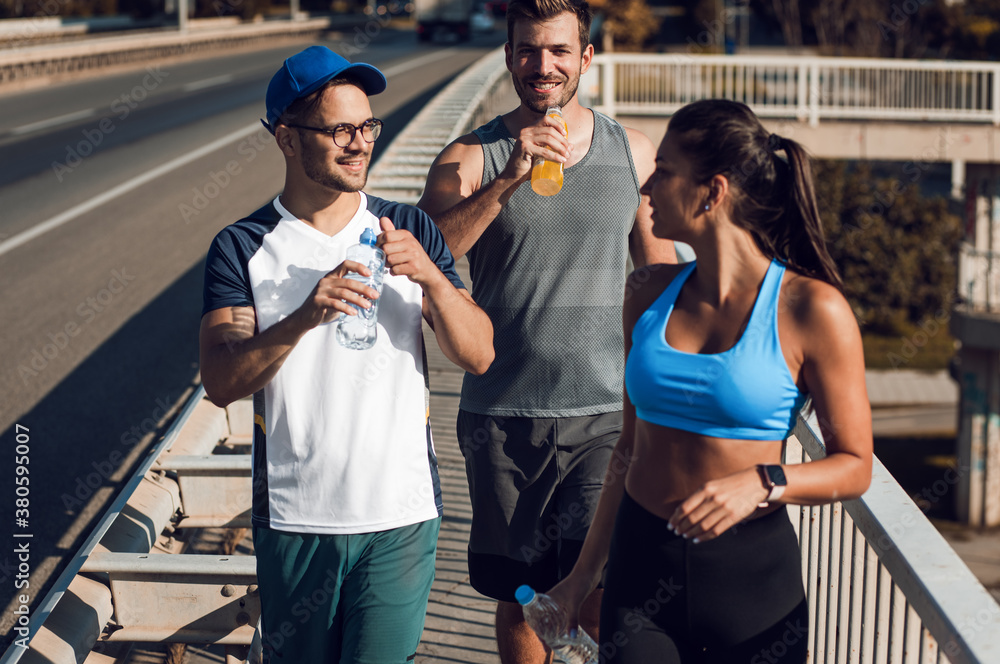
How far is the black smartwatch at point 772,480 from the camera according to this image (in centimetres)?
224

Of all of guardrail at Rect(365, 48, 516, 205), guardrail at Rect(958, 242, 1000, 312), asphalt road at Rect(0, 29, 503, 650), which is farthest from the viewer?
guardrail at Rect(958, 242, 1000, 312)

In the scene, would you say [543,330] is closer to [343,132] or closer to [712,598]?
[343,132]

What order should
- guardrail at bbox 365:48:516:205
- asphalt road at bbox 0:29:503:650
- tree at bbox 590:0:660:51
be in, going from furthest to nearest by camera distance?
tree at bbox 590:0:660:51
guardrail at bbox 365:48:516:205
asphalt road at bbox 0:29:503:650

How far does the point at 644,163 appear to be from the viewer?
357 centimetres

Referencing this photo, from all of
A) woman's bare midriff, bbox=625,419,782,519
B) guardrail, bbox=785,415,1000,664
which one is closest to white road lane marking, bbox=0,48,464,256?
guardrail, bbox=785,415,1000,664

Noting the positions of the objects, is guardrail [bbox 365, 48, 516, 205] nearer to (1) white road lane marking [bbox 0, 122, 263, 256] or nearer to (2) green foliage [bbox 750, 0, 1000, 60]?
(1) white road lane marking [bbox 0, 122, 263, 256]

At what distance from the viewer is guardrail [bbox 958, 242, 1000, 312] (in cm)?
1989

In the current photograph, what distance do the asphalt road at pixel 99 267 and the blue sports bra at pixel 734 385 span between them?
366 centimetres

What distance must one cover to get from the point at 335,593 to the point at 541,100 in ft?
5.49

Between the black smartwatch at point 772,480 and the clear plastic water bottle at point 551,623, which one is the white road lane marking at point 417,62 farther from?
the black smartwatch at point 772,480

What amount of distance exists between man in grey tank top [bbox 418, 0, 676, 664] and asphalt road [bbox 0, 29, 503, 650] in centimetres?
270

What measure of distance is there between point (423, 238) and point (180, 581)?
1.55 metres

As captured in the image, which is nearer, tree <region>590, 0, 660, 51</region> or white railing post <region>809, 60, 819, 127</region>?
white railing post <region>809, 60, 819, 127</region>

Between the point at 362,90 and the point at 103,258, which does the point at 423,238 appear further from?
the point at 103,258
